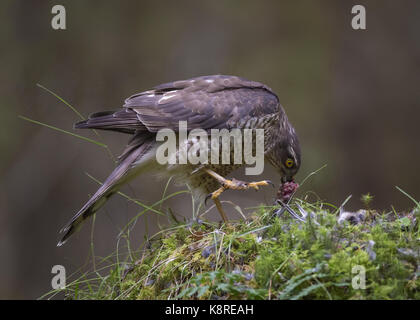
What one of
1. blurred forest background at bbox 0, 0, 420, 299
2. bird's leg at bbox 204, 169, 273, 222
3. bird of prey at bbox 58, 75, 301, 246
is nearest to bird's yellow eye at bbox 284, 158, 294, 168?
bird of prey at bbox 58, 75, 301, 246

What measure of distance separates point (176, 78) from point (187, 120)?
12.1 feet

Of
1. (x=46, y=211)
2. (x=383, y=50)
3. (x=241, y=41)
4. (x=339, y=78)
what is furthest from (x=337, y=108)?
(x=46, y=211)

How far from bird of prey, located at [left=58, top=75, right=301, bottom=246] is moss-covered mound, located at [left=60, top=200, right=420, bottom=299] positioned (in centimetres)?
62

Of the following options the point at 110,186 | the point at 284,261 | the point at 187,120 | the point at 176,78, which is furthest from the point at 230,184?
the point at 176,78

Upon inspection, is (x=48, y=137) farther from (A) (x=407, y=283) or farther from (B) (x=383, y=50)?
(A) (x=407, y=283)

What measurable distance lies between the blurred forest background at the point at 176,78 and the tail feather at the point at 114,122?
319 centimetres

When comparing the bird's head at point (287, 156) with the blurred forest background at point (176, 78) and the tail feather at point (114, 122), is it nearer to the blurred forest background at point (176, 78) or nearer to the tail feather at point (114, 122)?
the tail feather at point (114, 122)

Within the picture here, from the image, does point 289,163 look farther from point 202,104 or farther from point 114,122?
point 114,122

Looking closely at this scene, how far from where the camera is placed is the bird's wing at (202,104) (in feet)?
11.7

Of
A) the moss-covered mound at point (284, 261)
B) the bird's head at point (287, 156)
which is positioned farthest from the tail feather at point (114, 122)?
the bird's head at point (287, 156)

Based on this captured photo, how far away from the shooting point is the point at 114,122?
11.3 feet

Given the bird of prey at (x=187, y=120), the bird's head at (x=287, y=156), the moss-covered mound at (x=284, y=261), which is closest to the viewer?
the moss-covered mound at (x=284, y=261)

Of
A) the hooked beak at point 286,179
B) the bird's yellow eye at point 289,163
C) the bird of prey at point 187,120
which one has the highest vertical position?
the bird of prey at point 187,120

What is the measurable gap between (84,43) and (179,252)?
16.0 feet
